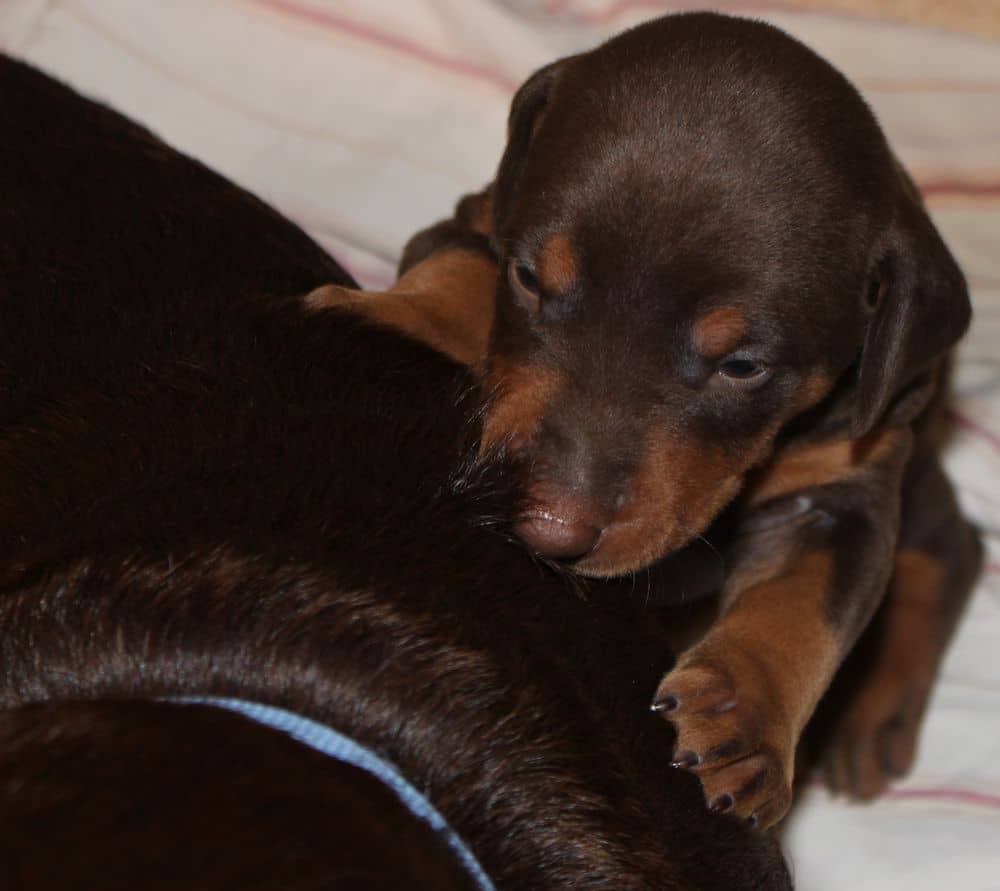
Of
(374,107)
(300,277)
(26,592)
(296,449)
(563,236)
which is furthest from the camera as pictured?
(374,107)

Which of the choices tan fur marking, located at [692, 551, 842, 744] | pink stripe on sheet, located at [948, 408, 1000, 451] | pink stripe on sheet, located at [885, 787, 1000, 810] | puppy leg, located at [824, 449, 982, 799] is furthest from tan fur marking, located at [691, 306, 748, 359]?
pink stripe on sheet, located at [948, 408, 1000, 451]

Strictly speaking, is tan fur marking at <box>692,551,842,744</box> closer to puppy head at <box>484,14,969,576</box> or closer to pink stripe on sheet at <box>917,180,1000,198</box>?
puppy head at <box>484,14,969,576</box>

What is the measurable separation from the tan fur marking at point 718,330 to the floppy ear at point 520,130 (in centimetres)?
49

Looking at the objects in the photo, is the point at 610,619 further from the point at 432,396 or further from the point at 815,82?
the point at 815,82

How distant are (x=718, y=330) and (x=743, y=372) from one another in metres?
0.11

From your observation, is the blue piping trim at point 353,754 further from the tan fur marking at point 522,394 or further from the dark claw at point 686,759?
the tan fur marking at point 522,394

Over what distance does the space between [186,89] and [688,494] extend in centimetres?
190

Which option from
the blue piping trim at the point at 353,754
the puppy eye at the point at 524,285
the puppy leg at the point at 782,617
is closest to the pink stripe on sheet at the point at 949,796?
the puppy leg at the point at 782,617

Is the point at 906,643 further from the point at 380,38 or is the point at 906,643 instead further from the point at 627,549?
the point at 380,38

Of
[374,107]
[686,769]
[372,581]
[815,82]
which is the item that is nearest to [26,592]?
[372,581]

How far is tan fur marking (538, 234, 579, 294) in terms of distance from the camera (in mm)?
2135

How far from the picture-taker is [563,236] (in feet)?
7.04

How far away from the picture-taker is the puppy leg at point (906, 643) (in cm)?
296

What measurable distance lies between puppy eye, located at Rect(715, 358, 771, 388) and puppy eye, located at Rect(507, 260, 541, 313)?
293mm
